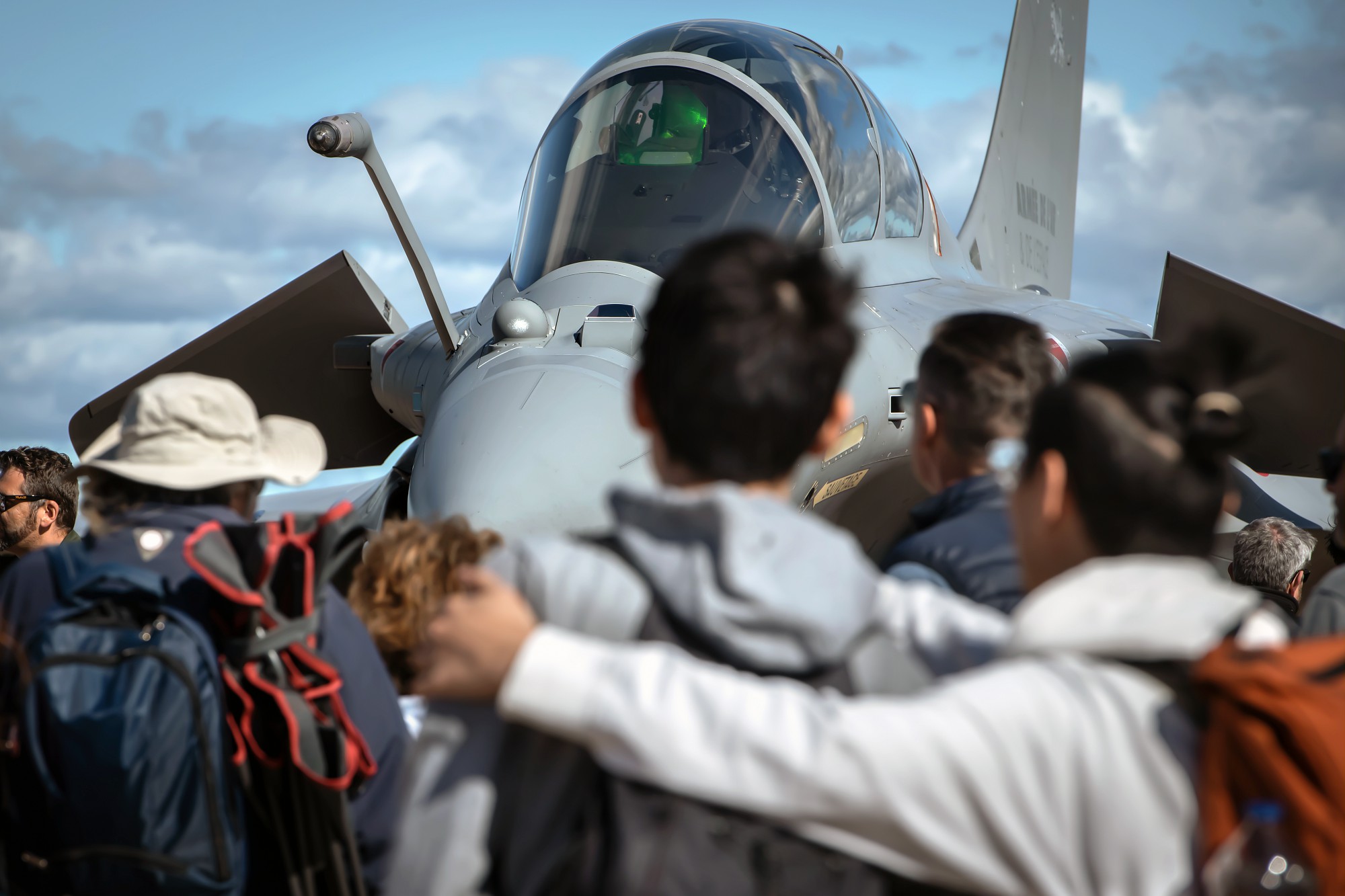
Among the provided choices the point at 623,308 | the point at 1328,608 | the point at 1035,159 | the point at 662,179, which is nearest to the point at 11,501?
the point at 623,308

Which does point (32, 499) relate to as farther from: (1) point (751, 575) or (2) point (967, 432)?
(1) point (751, 575)

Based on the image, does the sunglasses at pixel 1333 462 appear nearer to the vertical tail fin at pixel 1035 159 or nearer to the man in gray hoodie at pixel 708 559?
the man in gray hoodie at pixel 708 559

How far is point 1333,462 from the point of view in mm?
2820

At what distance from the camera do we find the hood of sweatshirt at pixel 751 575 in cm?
125

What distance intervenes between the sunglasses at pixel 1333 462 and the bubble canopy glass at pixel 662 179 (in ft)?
9.74

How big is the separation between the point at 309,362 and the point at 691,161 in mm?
3109

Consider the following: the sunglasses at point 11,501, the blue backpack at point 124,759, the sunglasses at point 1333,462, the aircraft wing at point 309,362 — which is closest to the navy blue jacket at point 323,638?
the blue backpack at point 124,759

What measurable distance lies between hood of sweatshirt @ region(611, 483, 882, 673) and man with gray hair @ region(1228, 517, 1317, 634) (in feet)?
11.1

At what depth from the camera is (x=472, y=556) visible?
2561 millimetres

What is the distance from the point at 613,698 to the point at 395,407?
552 cm

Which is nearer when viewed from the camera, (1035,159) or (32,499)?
(32,499)

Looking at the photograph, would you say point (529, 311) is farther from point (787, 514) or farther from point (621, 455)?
point (787, 514)

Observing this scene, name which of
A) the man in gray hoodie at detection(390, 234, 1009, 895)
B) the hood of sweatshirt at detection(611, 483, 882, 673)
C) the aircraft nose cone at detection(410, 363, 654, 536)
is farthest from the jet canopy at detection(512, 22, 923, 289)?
the hood of sweatshirt at detection(611, 483, 882, 673)

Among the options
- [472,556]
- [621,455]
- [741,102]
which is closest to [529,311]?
[621,455]
